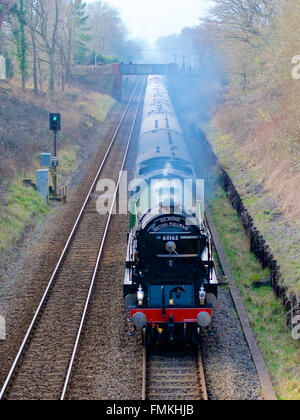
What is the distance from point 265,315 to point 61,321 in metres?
5.10

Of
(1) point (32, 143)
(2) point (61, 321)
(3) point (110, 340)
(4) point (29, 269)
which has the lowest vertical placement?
(3) point (110, 340)

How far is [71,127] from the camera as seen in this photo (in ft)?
112

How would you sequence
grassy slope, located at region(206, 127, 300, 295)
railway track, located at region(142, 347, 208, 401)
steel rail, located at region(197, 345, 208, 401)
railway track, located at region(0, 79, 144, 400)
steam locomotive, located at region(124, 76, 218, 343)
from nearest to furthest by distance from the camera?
steel rail, located at region(197, 345, 208, 401)
railway track, located at region(142, 347, 208, 401)
railway track, located at region(0, 79, 144, 400)
steam locomotive, located at region(124, 76, 218, 343)
grassy slope, located at region(206, 127, 300, 295)

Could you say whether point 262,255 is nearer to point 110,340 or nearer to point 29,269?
point 110,340

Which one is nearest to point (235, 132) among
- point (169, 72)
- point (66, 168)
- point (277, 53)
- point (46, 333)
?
point (277, 53)

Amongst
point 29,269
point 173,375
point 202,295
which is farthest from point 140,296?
point 29,269

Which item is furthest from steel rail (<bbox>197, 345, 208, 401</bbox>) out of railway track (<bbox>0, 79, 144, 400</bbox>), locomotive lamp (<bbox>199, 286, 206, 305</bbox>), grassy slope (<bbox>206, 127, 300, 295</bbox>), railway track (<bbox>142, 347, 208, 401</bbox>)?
grassy slope (<bbox>206, 127, 300, 295</bbox>)

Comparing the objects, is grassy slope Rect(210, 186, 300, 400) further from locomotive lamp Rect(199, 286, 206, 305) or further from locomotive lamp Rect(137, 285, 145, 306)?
locomotive lamp Rect(137, 285, 145, 306)

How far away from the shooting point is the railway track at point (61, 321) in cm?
970

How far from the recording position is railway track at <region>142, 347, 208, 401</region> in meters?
9.37

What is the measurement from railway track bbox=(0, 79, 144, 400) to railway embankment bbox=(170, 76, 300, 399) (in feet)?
14.1

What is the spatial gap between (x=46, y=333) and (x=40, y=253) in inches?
192

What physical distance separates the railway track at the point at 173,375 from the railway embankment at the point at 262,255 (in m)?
1.54

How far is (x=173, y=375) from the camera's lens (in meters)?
10.0
